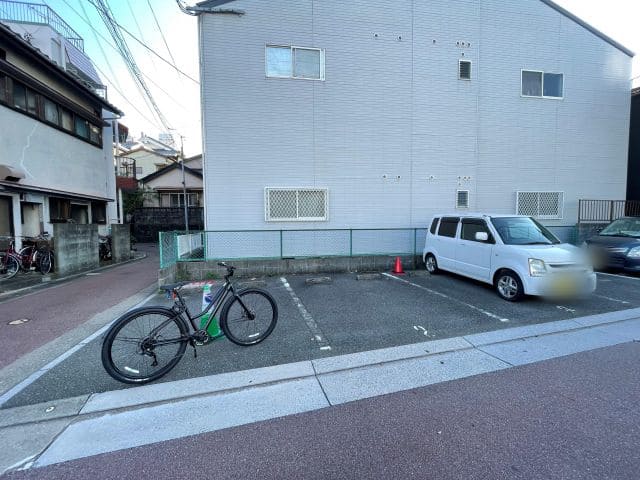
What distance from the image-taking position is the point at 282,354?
3.60 m

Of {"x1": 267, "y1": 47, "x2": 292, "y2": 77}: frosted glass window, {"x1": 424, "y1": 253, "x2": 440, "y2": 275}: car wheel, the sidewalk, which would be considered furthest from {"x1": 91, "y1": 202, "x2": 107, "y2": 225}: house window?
{"x1": 424, "y1": 253, "x2": 440, "y2": 275}: car wheel

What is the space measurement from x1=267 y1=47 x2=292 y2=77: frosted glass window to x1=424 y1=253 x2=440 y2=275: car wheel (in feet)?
20.5

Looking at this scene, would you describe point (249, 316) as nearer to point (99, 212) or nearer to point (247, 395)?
point (247, 395)

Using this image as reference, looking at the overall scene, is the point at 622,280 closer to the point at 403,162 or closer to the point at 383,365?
the point at 403,162

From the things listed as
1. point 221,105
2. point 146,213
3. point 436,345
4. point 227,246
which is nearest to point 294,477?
point 436,345

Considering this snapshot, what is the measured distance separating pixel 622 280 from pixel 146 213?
22955mm

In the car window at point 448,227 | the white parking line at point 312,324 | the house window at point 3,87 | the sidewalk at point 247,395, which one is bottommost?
the sidewalk at point 247,395

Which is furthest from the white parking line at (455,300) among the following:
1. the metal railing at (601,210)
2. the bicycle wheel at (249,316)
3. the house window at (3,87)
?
the house window at (3,87)

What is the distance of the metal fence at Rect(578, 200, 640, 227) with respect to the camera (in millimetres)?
10430

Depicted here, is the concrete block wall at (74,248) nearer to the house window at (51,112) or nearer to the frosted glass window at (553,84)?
the house window at (51,112)

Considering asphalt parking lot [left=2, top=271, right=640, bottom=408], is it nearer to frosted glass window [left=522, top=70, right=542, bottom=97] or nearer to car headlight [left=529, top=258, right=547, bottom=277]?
car headlight [left=529, top=258, right=547, bottom=277]

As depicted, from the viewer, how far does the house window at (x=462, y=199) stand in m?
9.62

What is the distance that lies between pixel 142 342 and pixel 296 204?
612 centimetres

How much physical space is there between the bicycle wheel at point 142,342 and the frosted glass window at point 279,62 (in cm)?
742
